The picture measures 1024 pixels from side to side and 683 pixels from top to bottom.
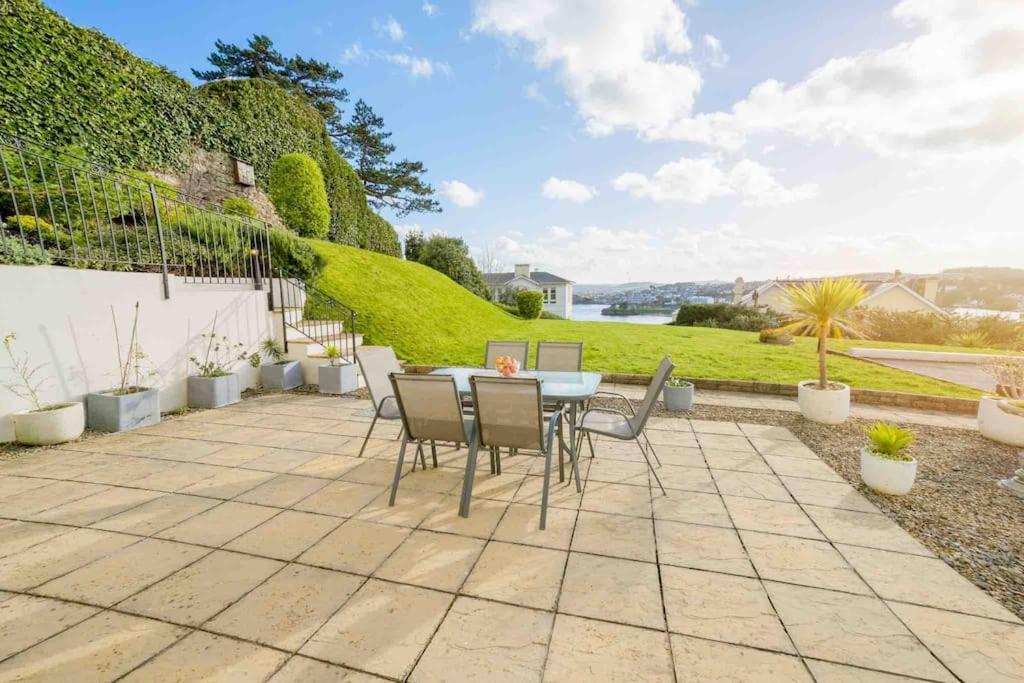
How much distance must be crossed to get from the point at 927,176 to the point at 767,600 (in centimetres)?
863

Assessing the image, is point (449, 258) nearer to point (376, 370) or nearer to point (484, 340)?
point (484, 340)

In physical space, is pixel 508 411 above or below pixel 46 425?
above

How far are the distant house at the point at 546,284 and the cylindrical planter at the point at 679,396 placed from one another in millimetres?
32503

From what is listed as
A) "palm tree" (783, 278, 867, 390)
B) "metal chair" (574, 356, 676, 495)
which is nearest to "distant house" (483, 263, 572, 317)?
"palm tree" (783, 278, 867, 390)

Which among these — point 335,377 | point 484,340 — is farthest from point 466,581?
point 484,340

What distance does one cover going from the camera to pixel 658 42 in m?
7.30

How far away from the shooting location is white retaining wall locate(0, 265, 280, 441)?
411 centimetres

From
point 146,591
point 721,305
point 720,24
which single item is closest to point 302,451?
point 146,591

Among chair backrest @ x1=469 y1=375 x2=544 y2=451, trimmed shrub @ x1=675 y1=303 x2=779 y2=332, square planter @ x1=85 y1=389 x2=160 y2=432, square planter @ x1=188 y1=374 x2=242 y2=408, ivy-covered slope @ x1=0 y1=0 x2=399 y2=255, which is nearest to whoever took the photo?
chair backrest @ x1=469 y1=375 x2=544 y2=451

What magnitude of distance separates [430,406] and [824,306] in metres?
5.67

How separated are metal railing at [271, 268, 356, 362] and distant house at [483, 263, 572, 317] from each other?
29.1 metres

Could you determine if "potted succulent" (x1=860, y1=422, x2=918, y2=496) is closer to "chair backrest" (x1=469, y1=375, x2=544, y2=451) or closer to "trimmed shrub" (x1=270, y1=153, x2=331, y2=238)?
"chair backrest" (x1=469, y1=375, x2=544, y2=451)

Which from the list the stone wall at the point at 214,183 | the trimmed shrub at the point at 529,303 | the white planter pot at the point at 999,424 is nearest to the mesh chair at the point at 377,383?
the white planter pot at the point at 999,424

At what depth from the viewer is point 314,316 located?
9039 millimetres
